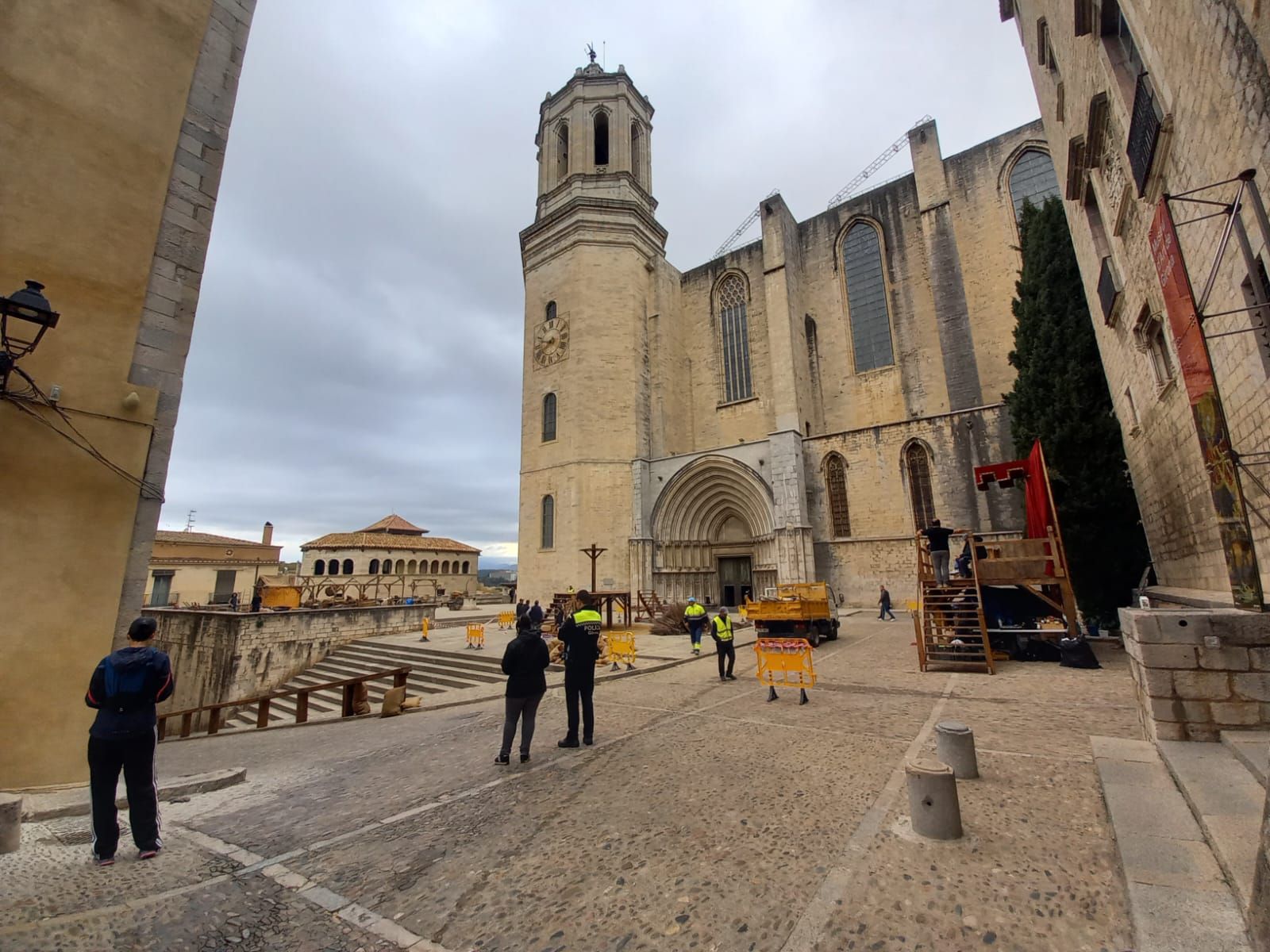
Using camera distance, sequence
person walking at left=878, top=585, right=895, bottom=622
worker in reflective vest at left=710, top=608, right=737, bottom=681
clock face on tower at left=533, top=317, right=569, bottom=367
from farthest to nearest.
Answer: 1. clock face on tower at left=533, top=317, right=569, bottom=367
2. person walking at left=878, top=585, right=895, bottom=622
3. worker in reflective vest at left=710, top=608, right=737, bottom=681

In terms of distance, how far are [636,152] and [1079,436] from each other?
76.8 ft

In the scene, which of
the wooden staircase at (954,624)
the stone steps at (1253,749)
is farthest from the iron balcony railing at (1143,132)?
the wooden staircase at (954,624)

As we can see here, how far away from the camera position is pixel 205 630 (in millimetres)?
14867

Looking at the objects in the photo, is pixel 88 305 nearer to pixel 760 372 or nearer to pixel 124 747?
pixel 124 747

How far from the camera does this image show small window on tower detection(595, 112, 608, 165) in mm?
26016

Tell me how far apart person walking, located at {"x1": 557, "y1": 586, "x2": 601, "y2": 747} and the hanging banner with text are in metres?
4.97

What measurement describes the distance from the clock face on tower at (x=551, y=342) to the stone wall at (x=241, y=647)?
13.2 metres

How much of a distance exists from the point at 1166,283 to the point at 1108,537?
32.3ft

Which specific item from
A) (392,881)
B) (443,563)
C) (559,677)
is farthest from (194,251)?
(443,563)

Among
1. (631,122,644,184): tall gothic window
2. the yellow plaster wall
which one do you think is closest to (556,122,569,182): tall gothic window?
(631,122,644,184): tall gothic window

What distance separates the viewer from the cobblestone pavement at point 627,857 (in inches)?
86.0

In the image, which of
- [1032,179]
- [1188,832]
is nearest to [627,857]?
[1188,832]

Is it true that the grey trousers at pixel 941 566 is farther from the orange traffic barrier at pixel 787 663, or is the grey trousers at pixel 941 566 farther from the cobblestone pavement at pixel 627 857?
the cobblestone pavement at pixel 627 857

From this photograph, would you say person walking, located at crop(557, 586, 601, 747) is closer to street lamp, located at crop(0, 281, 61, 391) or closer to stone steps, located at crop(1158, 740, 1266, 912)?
stone steps, located at crop(1158, 740, 1266, 912)
